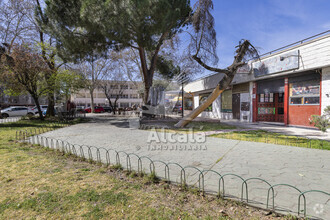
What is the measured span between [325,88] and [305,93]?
42.2 inches

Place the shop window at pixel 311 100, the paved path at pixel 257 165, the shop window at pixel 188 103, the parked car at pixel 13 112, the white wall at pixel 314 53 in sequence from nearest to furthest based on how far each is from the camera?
1. the paved path at pixel 257 165
2. the white wall at pixel 314 53
3. the shop window at pixel 311 100
4. the parked car at pixel 13 112
5. the shop window at pixel 188 103

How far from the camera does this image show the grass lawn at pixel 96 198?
2.25 meters

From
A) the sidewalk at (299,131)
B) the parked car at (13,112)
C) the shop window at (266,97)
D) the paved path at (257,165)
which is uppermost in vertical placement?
the shop window at (266,97)

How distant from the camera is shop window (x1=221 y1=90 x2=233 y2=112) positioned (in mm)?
14781

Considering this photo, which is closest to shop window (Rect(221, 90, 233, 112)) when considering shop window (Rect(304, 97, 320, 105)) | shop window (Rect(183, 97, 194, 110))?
shop window (Rect(304, 97, 320, 105))

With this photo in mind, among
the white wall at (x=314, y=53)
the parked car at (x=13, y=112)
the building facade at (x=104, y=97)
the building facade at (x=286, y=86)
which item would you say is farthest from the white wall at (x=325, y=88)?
the building facade at (x=104, y=97)

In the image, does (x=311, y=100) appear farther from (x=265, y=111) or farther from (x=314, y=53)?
(x=265, y=111)

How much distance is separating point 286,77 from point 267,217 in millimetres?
10276

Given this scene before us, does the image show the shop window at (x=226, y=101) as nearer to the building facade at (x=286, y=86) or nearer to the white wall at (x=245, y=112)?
the building facade at (x=286, y=86)

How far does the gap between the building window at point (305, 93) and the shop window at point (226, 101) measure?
5.17m

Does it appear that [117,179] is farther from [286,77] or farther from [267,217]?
[286,77]

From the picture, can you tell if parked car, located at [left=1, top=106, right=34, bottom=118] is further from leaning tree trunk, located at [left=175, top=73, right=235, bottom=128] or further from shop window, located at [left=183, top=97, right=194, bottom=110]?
leaning tree trunk, located at [left=175, top=73, right=235, bottom=128]

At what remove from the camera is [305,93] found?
911 cm

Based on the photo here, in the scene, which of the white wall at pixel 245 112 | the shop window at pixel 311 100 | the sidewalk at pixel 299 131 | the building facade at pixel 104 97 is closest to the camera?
the sidewalk at pixel 299 131
